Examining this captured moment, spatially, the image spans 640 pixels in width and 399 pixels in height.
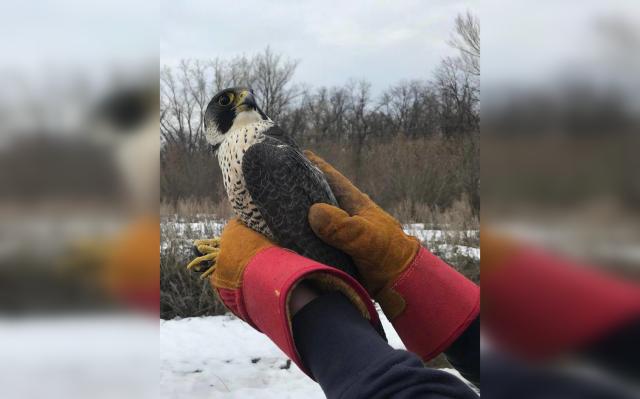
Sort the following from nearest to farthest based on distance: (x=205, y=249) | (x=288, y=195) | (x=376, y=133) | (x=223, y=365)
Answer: (x=288, y=195) < (x=205, y=249) < (x=223, y=365) < (x=376, y=133)

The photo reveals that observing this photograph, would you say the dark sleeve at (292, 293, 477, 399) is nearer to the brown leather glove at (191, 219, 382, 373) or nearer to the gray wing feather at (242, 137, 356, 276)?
the brown leather glove at (191, 219, 382, 373)

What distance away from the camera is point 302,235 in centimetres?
90

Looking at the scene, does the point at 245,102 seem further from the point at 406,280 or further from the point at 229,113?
the point at 406,280

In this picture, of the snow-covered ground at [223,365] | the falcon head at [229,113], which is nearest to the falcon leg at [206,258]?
the falcon head at [229,113]

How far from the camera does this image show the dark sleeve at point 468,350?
0.79 m

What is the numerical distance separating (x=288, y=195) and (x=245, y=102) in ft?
→ 0.94

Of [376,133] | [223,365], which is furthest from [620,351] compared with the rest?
[376,133]

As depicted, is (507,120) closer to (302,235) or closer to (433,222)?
(302,235)

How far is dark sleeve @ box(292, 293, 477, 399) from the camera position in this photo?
0.50 m

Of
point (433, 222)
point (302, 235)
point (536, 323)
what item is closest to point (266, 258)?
point (302, 235)

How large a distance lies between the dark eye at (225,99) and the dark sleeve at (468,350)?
0.70m

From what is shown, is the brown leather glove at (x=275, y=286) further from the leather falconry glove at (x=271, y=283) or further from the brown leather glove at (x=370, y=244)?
the brown leather glove at (x=370, y=244)

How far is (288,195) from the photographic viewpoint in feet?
3.03

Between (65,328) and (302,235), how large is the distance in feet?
2.01
